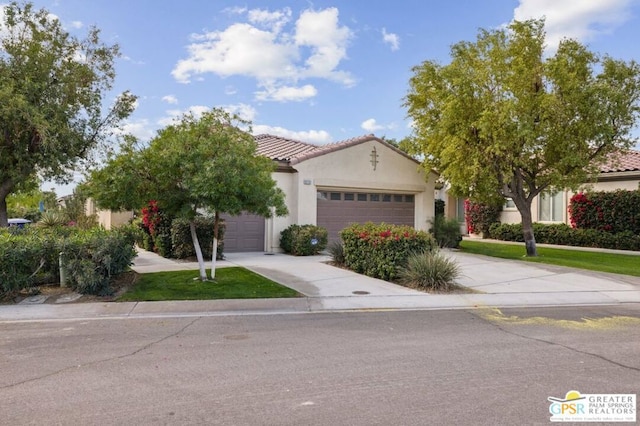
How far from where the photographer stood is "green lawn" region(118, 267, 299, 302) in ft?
31.1

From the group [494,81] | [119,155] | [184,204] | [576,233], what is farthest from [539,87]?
[119,155]

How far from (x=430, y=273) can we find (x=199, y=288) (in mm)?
5288

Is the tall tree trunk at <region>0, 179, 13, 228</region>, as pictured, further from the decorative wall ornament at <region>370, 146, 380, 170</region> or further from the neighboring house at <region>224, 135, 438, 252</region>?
the decorative wall ornament at <region>370, 146, 380, 170</region>

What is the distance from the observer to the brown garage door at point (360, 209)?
723 inches

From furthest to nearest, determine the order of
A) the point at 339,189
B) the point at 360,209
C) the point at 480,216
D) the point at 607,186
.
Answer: the point at 480,216, the point at 607,186, the point at 360,209, the point at 339,189

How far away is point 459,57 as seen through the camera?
16812mm

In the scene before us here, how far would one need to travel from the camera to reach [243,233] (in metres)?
17.2

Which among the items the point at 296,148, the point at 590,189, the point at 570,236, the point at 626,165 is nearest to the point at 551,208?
the point at 570,236

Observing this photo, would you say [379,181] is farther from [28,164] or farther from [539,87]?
[28,164]

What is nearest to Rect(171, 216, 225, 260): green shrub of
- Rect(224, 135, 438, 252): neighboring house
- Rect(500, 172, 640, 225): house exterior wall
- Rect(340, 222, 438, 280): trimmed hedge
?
Rect(224, 135, 438, 252): neighboring house

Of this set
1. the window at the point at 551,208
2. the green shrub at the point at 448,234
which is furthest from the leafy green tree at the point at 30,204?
the window at the point at 551,208

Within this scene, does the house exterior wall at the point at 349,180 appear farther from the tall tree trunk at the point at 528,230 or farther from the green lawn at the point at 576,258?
the tall tree trunk at the point at 528,230

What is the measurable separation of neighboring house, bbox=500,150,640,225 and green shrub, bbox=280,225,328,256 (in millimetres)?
9519

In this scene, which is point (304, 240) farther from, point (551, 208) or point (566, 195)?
point (551, 208)
